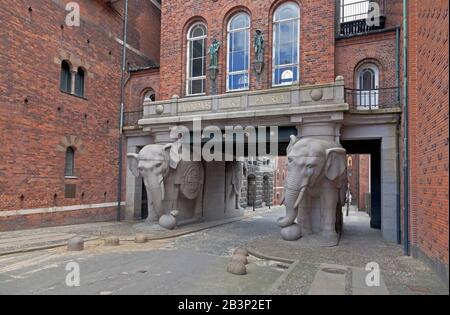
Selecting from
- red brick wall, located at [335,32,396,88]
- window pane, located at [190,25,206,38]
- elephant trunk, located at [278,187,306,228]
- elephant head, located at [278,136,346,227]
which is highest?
window pane, located at [190,25,206,38]

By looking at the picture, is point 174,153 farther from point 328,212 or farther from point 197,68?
point 328,212

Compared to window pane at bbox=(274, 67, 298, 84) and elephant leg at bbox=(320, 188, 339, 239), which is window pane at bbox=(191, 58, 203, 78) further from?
elephant leg at bbox=(320, 188, 339, 239)

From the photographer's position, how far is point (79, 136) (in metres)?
15.5

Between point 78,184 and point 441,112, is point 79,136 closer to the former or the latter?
point 78,184

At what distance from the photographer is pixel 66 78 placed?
50.0 ft

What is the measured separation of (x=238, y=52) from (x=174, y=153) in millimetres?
5797

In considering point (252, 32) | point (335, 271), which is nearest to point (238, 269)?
point (335, 271)

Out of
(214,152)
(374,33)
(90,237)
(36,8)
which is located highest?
(36,8)

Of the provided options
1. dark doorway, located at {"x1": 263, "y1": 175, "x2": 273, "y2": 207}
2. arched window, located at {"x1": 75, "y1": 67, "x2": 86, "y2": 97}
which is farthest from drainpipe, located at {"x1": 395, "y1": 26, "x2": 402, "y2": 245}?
dark doorway, located at {"x1": 263, "y1": 175, "x2": 273, "y2": 207}

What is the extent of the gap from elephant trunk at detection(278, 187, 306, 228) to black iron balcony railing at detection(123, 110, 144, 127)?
1036 centimetres

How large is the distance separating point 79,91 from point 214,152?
271 inches

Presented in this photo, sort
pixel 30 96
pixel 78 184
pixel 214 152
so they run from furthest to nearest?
pixel 214 152 → pixel 78 184 → pixel 30 96

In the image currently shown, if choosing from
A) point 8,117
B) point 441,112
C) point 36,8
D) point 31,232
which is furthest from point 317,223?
point 36,8

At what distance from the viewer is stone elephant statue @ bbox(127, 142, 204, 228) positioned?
13.4 metres
